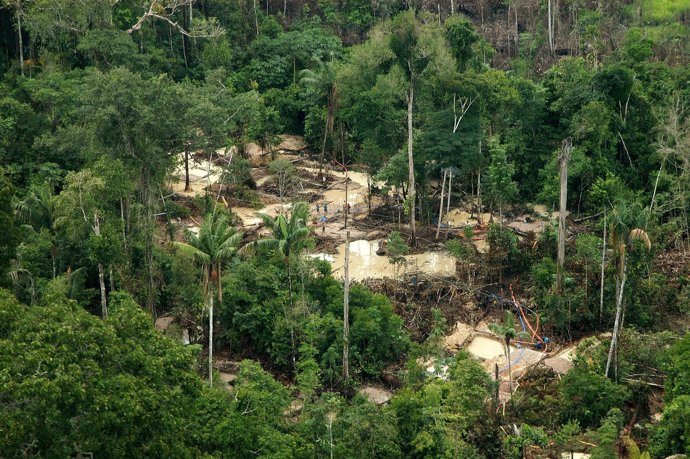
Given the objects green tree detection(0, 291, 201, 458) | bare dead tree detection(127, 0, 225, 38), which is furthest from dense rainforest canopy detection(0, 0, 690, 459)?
bare dead tree detection(127, 0, 225, 38)

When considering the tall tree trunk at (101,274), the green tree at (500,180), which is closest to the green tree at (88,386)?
the tall tree trunk at (101,274)

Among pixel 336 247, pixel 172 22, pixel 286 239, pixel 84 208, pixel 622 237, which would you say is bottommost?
pixel 336 247

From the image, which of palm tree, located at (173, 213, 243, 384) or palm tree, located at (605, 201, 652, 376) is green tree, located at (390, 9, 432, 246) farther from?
palm tree, located at (173, 213, 243, 384)

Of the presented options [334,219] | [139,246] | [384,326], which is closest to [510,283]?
[384,326]

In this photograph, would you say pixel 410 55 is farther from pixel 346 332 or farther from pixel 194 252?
pixel 194 252

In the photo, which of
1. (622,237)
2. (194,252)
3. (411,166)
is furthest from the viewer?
(411,166)

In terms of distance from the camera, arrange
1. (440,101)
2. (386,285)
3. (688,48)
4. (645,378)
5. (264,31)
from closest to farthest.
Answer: (645,378) < (386,285) < (440,101) < (688,48) < (264,31)

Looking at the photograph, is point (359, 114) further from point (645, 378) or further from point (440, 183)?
point (645, 378)

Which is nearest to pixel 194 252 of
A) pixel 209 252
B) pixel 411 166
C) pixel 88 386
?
pixel 209 252
